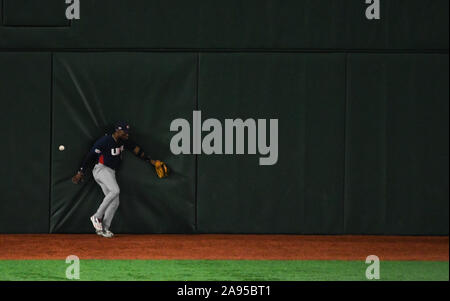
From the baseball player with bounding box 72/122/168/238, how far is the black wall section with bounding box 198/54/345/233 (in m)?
1.39

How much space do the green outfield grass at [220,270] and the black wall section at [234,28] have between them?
417cm

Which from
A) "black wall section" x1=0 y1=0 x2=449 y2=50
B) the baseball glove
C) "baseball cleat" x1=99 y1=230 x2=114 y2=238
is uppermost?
"black wall section" x1=0 y1=0 x2=449 y2=50

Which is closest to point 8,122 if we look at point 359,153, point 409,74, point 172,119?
point 172,119

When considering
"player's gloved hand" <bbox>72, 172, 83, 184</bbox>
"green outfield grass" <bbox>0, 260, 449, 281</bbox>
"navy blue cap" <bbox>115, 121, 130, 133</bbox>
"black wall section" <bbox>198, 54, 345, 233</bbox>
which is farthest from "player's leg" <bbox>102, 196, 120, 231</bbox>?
"green outfield grass" <bbox>0, 260, 449, 281</bbox>

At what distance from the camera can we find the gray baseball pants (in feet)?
40.0

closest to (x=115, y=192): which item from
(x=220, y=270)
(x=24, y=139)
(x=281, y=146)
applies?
(x=24, y=139)

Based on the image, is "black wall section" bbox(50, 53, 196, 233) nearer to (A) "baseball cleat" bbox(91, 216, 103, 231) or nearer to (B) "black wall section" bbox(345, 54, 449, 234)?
(A) "baseball cleat" bbox(91, 216, 103, 231)

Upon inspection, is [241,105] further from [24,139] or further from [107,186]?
[24,139]

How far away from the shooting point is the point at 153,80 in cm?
1284

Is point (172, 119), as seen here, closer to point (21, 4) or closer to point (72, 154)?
point (72, 154)

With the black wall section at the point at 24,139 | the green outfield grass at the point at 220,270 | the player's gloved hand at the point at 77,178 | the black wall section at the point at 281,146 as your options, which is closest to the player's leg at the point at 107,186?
the player's gloved hand at the point at 77,178

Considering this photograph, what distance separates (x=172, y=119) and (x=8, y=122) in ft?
9.45

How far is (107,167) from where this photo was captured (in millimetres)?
12367

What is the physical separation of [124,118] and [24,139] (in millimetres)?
1799
